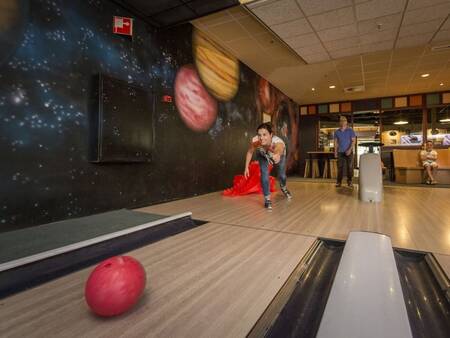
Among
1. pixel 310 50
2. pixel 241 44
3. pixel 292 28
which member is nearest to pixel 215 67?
pixel 241 44

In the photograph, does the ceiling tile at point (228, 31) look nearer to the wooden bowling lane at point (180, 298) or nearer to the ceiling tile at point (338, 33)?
the ceiling tile at point (338, 33)

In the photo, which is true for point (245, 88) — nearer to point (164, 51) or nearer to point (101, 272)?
point (164, 51)

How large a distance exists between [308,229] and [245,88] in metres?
4.69

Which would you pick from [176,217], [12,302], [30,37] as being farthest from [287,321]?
[30,37]

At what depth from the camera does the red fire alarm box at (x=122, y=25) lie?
3145mm

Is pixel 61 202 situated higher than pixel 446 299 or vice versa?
pixel 61 202

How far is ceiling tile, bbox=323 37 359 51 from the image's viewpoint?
4.59 m

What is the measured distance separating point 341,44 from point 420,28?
3.87ft

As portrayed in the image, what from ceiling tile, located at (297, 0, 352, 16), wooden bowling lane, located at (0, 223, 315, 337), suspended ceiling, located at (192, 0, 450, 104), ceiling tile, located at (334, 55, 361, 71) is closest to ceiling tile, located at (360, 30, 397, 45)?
suspended ceiling, located at (192, 0, 450, 104)

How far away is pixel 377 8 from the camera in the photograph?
141 inches

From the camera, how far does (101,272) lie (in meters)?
1.03

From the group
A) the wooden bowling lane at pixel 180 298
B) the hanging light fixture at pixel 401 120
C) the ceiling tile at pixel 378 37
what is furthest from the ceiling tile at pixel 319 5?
the hanging light fixture at pixel 401 120

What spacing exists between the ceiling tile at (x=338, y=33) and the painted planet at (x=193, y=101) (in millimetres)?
2231

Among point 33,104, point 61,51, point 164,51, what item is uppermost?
point 164,51
